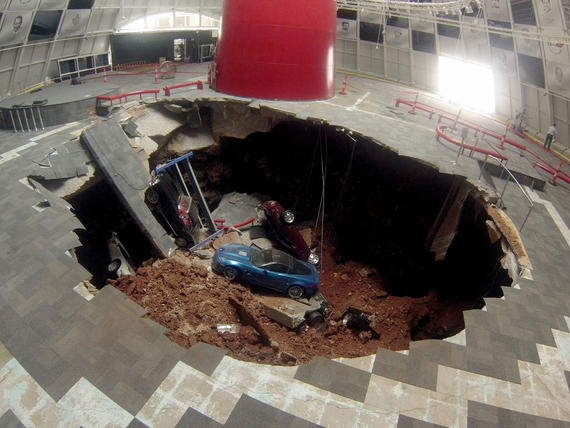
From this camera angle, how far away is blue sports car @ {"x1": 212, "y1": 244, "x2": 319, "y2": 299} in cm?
1038

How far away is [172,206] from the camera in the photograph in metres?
11.9

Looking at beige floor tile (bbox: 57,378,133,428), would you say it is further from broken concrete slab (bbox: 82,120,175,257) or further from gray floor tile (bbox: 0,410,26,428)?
broken concrete slab (bbox: 82,120,175,257)

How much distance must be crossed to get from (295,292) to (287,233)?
2.67 m

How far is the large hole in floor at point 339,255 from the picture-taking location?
8.72 meters

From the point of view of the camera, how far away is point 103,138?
1085 cm

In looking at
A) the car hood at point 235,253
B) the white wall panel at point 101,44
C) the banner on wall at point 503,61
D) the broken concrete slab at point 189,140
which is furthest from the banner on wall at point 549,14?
the white wall panel at point 101,44

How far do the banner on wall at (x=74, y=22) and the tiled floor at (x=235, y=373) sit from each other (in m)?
12.7

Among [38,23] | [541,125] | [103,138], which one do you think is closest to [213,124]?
[103,138]

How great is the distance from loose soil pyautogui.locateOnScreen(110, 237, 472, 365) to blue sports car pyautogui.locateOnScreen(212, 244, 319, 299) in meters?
0.33

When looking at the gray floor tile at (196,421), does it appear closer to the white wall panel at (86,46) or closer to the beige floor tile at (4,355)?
the beige floor tile at (4,355)

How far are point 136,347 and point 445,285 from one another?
923cm

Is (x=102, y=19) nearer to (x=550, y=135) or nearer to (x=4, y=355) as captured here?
(x=4, y=355)

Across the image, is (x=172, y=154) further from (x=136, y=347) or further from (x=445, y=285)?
(x=445, y=285)

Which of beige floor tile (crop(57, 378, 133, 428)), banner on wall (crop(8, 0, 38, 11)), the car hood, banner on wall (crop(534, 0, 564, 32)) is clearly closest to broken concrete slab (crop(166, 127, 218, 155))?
the car hood
